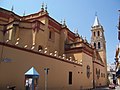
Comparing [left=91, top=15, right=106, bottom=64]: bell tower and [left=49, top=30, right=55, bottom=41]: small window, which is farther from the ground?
[left=91, top=15, right=106, bottom=64]: bell tower

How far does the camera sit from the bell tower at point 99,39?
4781cm

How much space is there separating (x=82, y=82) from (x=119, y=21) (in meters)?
11.6

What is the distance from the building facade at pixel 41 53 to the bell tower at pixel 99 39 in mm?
16639

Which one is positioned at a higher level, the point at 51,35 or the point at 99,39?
the point at 99,39

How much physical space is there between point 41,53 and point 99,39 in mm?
34650

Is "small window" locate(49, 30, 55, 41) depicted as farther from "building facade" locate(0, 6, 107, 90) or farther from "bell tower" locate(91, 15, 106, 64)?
"bell tower" locate(91, 15, 106, 64)

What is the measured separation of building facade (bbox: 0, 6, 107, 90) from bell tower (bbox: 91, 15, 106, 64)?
1664 cm

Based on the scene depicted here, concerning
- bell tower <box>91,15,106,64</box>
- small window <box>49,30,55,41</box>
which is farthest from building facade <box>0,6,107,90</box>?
bell tower <box>91,15,106,64</box>

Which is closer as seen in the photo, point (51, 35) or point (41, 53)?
point (41, 53)

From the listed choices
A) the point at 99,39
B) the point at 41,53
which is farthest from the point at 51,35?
the point at 99,39

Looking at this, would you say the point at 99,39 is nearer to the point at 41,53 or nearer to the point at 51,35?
the point at 51,35

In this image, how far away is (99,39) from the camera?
4831 cm

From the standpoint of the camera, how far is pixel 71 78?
2245cm

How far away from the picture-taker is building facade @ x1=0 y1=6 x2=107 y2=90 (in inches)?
518
